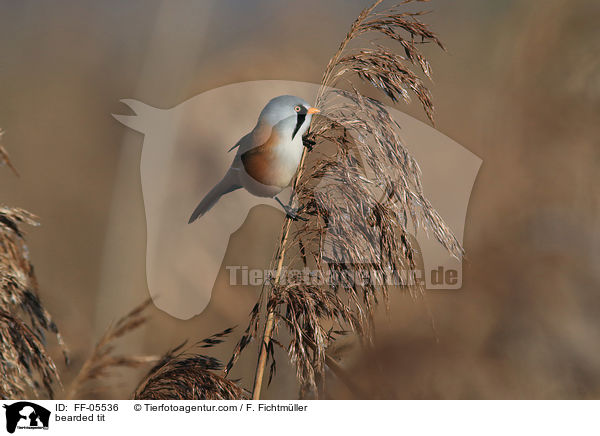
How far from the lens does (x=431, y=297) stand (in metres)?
1.57

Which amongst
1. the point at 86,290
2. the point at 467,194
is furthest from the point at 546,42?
the point at 86,290

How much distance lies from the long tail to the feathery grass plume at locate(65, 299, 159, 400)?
299 millimetres

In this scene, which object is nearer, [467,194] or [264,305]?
[264,305]

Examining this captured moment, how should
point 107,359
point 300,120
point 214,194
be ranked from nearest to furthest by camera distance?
point 107,359
point 300,120
point 214,194

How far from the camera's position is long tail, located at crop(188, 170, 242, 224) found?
150 cm

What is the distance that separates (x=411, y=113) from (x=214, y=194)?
649mm

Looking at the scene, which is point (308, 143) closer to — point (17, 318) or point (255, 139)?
point (255, 139)

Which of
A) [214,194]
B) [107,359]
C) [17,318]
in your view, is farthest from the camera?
[214,194]

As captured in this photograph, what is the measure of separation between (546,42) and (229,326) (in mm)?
1359

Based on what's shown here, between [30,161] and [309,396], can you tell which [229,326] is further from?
[30,161]

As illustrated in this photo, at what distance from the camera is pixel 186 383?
4.15 feet

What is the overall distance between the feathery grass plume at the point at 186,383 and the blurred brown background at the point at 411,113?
0.14 metres
